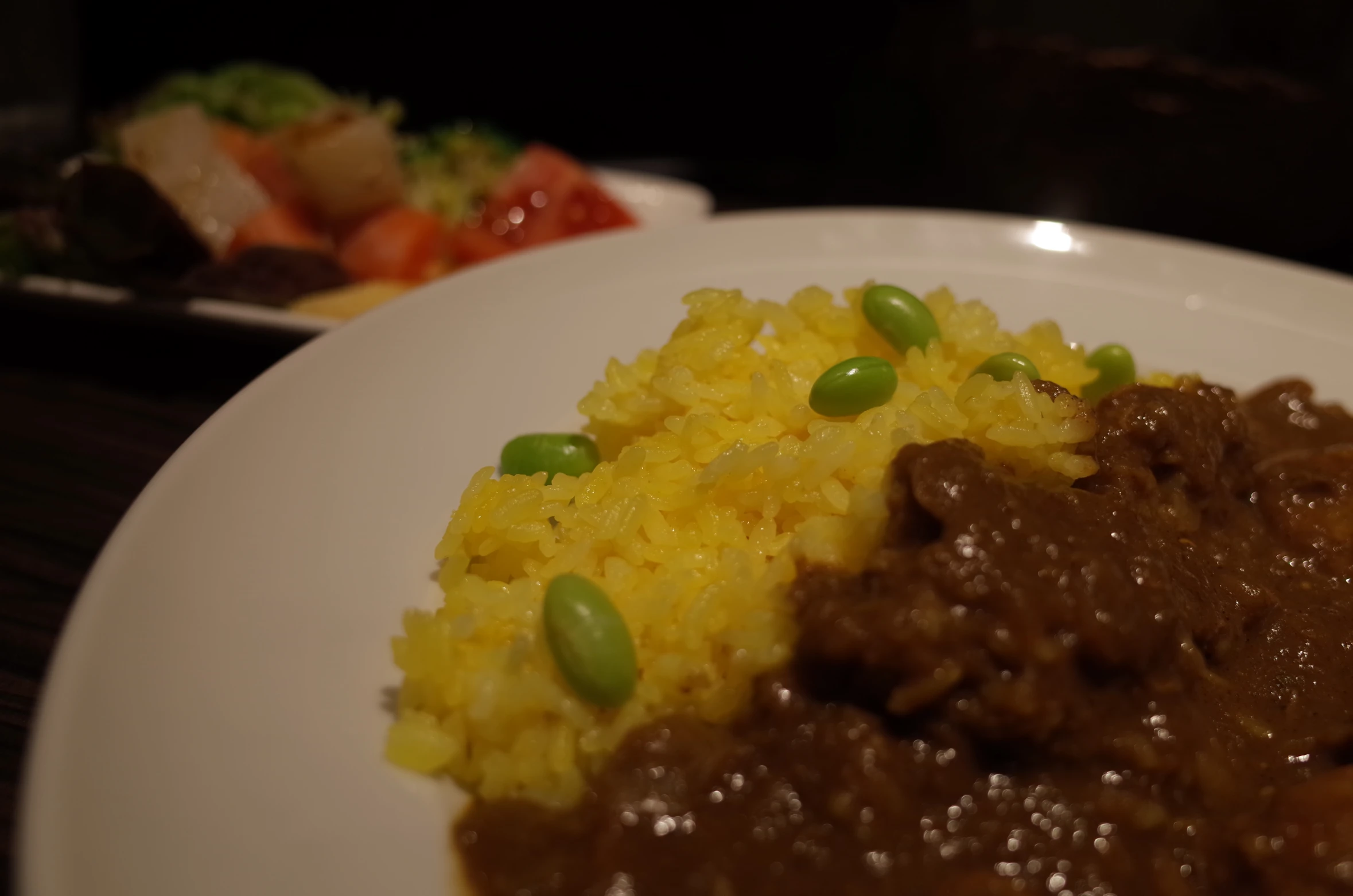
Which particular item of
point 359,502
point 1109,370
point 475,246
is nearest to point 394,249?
point 475,246

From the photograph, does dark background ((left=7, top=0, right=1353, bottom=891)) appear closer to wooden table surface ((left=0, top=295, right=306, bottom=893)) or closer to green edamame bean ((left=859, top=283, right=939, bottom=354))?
wooden table surface ((left=0, top=295, right=306, bottom=893))

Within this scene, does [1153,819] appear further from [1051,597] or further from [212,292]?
[212,292]

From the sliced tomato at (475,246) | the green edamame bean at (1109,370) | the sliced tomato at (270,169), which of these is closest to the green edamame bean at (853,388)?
the green edamame bean at (1109,370)

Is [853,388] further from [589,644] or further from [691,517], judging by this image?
[589,644]

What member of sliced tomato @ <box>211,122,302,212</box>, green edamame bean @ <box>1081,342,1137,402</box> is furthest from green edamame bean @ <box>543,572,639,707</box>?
sliced tomato @ <box>211,122,302,212</box>

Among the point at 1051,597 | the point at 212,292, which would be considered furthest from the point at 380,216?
the point at 1051,597
